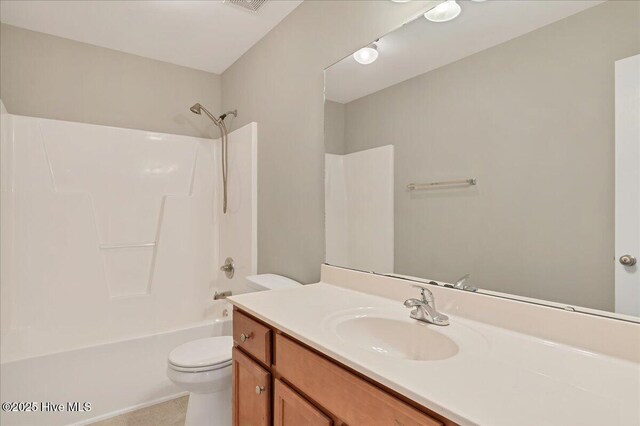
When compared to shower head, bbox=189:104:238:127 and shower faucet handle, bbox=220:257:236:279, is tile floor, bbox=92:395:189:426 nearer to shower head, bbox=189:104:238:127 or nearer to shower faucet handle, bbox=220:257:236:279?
shower faucet handle, bbox=220:257:236:279

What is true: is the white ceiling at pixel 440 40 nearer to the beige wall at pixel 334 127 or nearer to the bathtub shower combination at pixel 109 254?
the beige wall at pixel 334 127

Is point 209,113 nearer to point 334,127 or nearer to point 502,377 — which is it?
point 334,127

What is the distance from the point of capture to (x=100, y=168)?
247cm

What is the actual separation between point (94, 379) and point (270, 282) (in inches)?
46.4

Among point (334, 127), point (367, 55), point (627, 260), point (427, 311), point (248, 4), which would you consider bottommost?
point (427, 311)

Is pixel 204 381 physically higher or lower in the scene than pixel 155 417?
higher

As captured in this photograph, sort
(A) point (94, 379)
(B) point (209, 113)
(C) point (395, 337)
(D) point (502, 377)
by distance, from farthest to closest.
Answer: (B) point (209, 113)
(A) point (94, 379)
(C) point (395, 337)
(D) point (502, 377)

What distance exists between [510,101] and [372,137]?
61 cm

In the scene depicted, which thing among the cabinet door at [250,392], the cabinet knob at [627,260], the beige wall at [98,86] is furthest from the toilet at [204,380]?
the beige wall at [98,86]

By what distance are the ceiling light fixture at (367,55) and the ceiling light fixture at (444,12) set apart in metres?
0.27

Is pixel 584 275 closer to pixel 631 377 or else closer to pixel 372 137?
pixel 631 377

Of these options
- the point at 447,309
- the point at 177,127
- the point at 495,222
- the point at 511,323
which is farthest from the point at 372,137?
the point at 177,127

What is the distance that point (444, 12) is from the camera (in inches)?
49.4

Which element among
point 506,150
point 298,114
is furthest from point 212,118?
point 506,150
